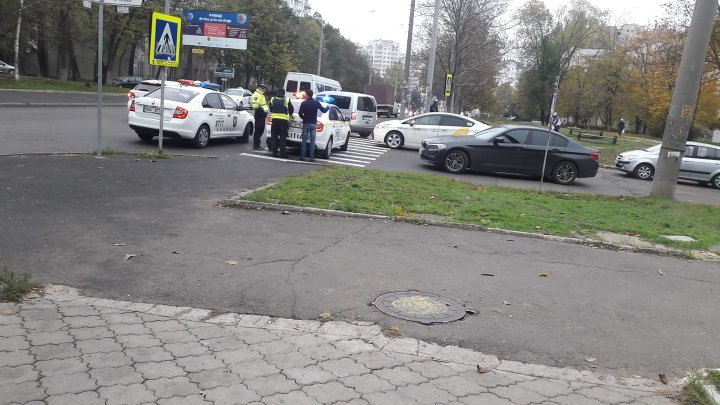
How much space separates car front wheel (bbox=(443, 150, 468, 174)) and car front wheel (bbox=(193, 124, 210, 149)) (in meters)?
7.08

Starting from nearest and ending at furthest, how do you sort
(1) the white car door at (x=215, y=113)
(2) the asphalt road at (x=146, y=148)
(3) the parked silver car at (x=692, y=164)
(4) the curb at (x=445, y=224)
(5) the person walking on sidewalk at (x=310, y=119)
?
(4) the curb at (x=445, y=224) < (2) the asphalt road at (x=146, y=148) < (5) the person walking on sidewalk at (x=310, y=119) < (1) the white car door at (x=215, y=113) < (3) the parked silver car at (x=692, y=164)

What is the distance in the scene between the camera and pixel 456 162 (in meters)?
16.8

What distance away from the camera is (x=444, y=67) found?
45.6 meters

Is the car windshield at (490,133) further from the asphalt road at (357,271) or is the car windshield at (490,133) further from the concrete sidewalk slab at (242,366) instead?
the concrete sidewalk slab at (242,366)

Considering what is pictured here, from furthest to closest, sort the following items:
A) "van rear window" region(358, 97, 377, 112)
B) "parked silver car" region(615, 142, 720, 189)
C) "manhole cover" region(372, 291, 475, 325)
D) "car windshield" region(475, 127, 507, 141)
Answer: "van rear window" region(358, 97, 377, 112) → "parked silver car" region(615, 142, 720, 189) → "car windshield" region(475, 127, 507, 141) → "manhole cover" region(372, 291, 475, 325)

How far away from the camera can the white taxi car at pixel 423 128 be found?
21.5 m

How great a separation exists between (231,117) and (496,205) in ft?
33.7

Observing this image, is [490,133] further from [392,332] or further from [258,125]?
[392,332]

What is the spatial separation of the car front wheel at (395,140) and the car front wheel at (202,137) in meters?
8.24

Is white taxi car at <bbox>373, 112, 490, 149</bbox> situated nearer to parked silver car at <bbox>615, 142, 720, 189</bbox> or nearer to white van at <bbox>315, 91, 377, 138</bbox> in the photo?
white van at <bbox>315, 91, 377, 138</bbox>

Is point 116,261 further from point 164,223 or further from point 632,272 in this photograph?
point 632,272

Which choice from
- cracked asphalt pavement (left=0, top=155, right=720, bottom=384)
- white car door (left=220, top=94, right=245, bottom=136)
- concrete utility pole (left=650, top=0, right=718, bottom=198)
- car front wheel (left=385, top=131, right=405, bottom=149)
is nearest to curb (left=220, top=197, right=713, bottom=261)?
cracked asphalt pavement (left=0, top=155, right=720, bottom=384)

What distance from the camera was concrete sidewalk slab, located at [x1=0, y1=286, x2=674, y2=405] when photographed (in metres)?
3.66

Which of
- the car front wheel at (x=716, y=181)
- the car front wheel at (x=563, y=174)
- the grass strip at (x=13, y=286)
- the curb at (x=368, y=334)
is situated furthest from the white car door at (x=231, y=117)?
the car front wheel at (x=716, y=181)
